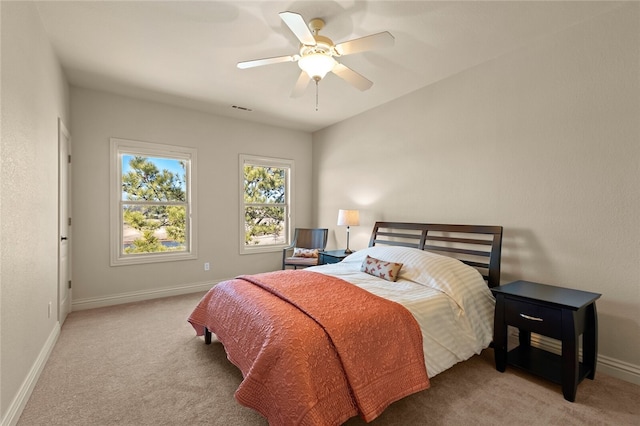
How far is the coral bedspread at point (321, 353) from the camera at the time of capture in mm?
1515

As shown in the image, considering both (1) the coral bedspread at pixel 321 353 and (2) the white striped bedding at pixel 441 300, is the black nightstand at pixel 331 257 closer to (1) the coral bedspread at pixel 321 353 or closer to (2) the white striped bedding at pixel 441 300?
(2) the white striped bedding at pixel 441 300

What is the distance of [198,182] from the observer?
444 centimetres

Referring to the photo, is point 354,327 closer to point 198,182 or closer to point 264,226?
point 198,182

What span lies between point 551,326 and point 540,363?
49cm

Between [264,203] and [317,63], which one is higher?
[317,63]

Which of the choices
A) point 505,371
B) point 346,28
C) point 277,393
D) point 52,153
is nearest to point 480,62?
point 346,28

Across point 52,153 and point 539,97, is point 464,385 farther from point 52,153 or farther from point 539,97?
point 52,153

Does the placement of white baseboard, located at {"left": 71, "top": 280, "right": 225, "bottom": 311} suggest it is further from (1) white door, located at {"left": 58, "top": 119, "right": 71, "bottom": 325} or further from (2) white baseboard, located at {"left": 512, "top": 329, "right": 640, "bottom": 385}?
(2) white baseboard, located at {"left": 512, "top": 329, "right": 640, "bottom": 385}

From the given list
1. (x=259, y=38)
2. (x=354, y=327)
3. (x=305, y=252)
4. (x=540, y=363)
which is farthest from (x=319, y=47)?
(x=305, y=252)

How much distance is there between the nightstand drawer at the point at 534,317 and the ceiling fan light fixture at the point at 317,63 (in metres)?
2.18

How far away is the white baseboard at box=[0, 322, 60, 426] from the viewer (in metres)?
1.69

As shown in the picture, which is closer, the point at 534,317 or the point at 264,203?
the point at 534,317

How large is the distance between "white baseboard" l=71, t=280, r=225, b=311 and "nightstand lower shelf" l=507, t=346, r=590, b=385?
152 inches

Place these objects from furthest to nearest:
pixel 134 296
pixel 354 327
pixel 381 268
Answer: pixel 134 296 < pixel 381 268 < pixel 354 327
